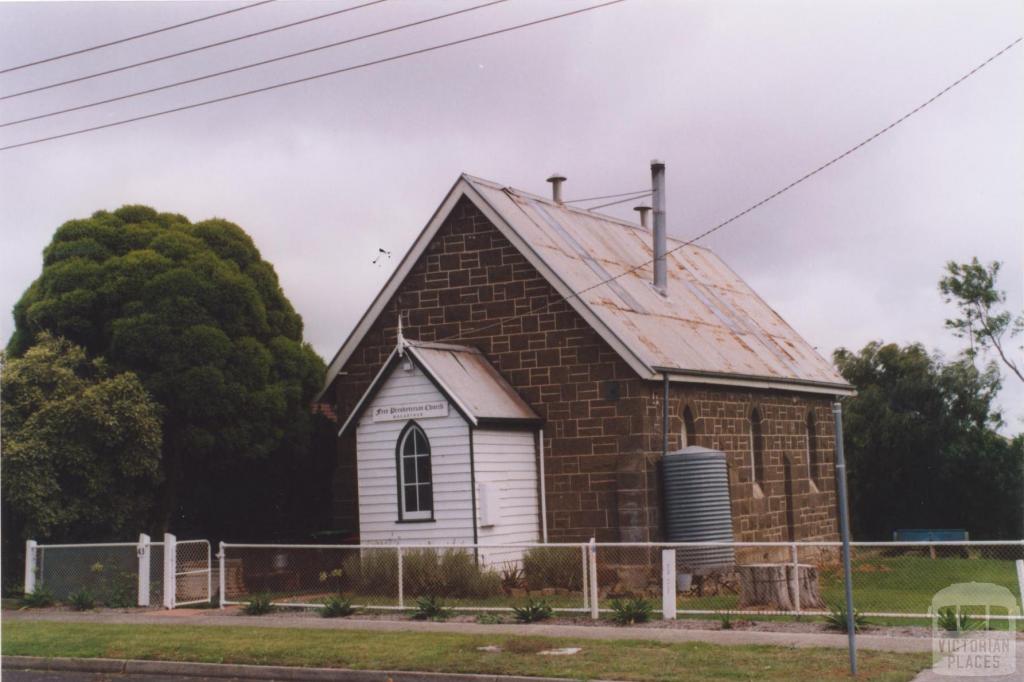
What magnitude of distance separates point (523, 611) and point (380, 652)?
10.8 feet

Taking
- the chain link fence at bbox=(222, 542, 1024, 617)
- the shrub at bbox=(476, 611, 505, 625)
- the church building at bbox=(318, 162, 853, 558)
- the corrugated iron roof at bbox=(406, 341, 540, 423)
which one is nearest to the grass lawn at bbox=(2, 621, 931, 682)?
the shrub at bbox=(476, 611, 505, 625)

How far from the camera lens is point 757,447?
30.6m

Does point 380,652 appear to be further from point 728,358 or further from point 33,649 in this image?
point 728,358

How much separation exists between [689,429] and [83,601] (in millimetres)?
12172

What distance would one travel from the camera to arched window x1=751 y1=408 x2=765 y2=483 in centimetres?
3052

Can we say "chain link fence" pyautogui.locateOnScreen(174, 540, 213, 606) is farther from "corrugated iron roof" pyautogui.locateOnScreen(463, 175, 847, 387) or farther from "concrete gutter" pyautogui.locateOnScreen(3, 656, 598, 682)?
"corrugated iron roof" pyautogui.locateOnScreen(463, 175, 847, 387)

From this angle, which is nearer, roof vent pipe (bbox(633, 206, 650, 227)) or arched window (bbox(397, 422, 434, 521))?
arched window (bbox(397, 422, 434, 521))

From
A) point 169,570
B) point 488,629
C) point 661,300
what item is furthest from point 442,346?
point 488,629

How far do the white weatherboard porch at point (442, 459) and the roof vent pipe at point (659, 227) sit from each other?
22.2 feet

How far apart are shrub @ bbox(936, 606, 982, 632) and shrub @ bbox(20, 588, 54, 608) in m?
15.6

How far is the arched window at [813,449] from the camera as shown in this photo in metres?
34.3

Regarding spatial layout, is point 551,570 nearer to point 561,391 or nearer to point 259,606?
point 561,391

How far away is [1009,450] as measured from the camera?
41.9 m

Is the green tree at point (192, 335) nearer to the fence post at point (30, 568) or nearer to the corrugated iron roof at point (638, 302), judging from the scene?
the corrugated iron roof at point (638, 302)
